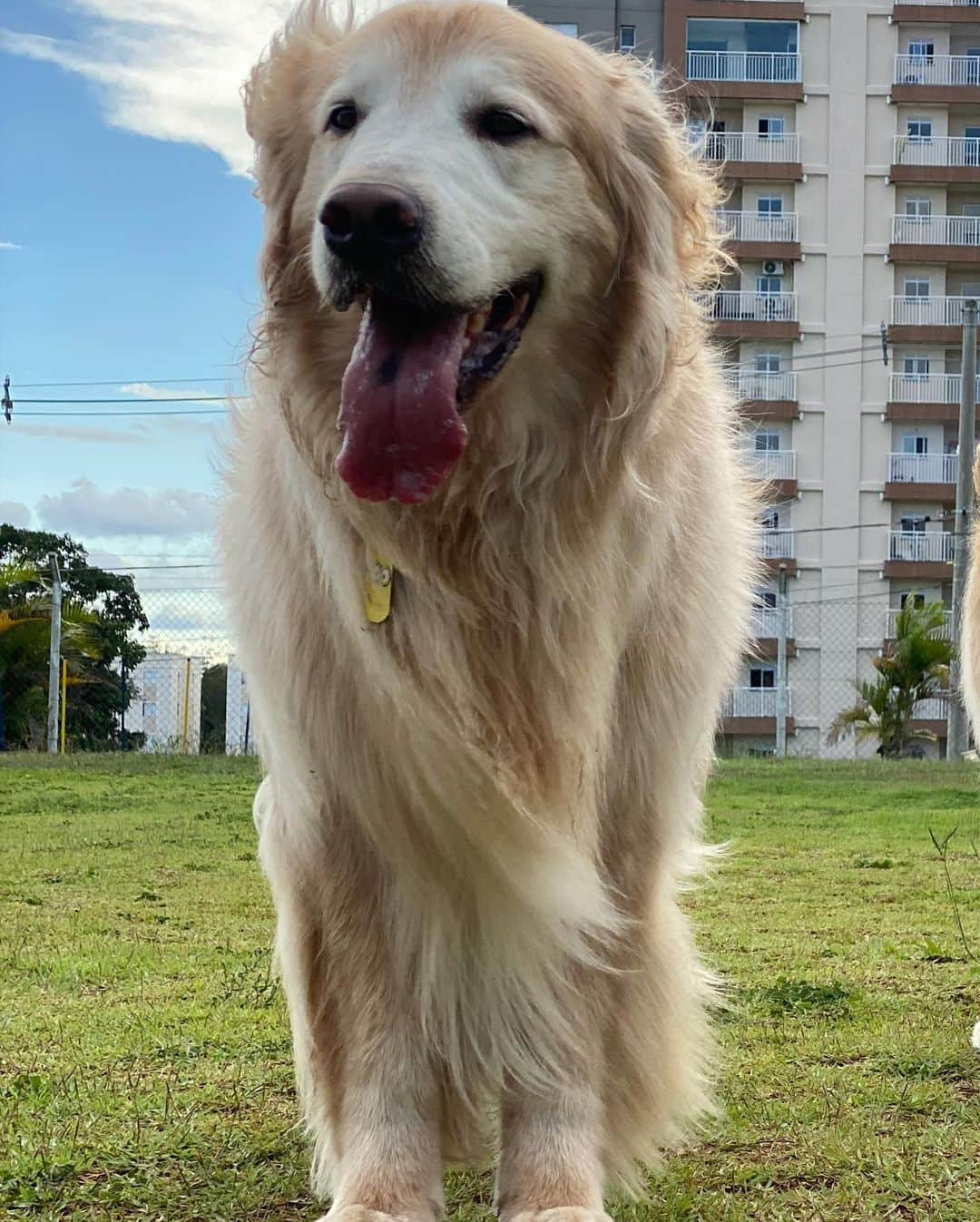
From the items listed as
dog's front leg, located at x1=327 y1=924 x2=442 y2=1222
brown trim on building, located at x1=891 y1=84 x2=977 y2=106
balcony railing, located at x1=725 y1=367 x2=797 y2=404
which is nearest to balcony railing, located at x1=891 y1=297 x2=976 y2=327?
balcony railing, located at x1=725 y1=367 x2=797 y2=404

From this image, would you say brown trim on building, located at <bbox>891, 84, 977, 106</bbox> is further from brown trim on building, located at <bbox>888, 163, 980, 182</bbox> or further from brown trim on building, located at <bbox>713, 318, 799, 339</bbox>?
brown trim on building, located at <bbox>713, 318, 799, 339</bbox>

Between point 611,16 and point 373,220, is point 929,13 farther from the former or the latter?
point 373,220

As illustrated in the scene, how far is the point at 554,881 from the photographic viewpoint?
2377mm

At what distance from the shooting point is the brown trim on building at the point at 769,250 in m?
35.2

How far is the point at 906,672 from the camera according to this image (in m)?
20.8

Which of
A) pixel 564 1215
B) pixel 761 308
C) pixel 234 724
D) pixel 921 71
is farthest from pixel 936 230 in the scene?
pixel 564 1215

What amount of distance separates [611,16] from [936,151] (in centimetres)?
905

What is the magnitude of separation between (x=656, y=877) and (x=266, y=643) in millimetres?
842

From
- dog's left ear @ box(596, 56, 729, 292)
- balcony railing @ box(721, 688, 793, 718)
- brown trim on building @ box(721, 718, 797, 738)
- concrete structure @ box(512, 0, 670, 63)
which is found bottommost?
brown trim on building @ box(721, 718, 797, 738)

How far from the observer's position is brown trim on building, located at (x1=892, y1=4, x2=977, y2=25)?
36281 millimetres

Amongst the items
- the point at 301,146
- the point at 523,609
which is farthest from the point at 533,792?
the point at 301,146

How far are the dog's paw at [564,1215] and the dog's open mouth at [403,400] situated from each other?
117 centimetres

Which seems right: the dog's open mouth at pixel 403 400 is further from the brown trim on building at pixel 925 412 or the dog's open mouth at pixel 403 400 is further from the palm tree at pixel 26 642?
the brown trim on building at pixel 925 412

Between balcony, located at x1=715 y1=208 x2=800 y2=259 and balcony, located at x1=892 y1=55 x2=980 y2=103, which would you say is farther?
balcony, located at x1=892 y1=55 x2=980 y2=103
